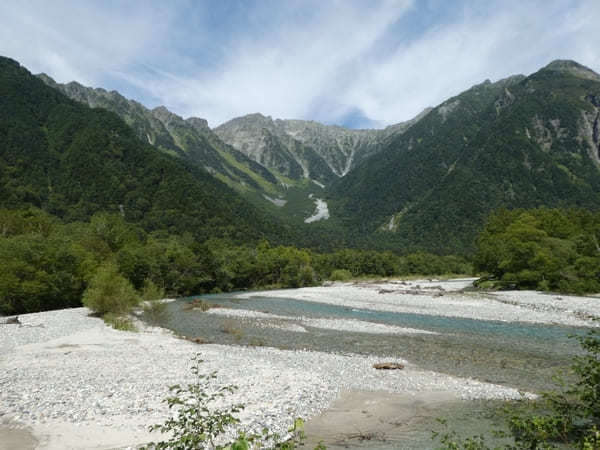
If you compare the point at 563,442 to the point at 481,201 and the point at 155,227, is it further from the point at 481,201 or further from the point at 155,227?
the point at 481,201

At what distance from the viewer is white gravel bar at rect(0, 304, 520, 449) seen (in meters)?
12.2

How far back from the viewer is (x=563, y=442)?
1146 cm

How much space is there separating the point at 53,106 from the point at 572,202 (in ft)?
852

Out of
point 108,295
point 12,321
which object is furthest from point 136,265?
point 12,321

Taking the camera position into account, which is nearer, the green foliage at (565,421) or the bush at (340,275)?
the green foliage at (565,421)

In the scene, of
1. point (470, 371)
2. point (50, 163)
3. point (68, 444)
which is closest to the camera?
point (68, 444)

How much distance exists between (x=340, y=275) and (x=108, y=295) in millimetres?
84599

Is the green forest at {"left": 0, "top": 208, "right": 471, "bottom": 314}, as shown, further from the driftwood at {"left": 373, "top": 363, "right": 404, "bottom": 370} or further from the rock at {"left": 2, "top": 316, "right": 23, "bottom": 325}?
the driftwood at {"left": 373, "top": 363, "right": 404, "bottom": 370}

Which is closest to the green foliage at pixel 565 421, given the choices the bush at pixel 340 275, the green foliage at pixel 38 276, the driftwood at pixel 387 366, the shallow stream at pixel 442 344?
the shallow stream at pixel 442 344

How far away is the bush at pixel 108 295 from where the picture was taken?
4119 cm

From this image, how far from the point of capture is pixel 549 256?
60.8m

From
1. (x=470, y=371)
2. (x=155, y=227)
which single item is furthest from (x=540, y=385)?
(x=155, y=227)

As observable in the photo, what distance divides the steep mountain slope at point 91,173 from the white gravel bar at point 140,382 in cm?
12113

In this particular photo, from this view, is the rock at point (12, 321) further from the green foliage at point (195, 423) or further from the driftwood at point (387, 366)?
the driftwood at point (387, 366)
